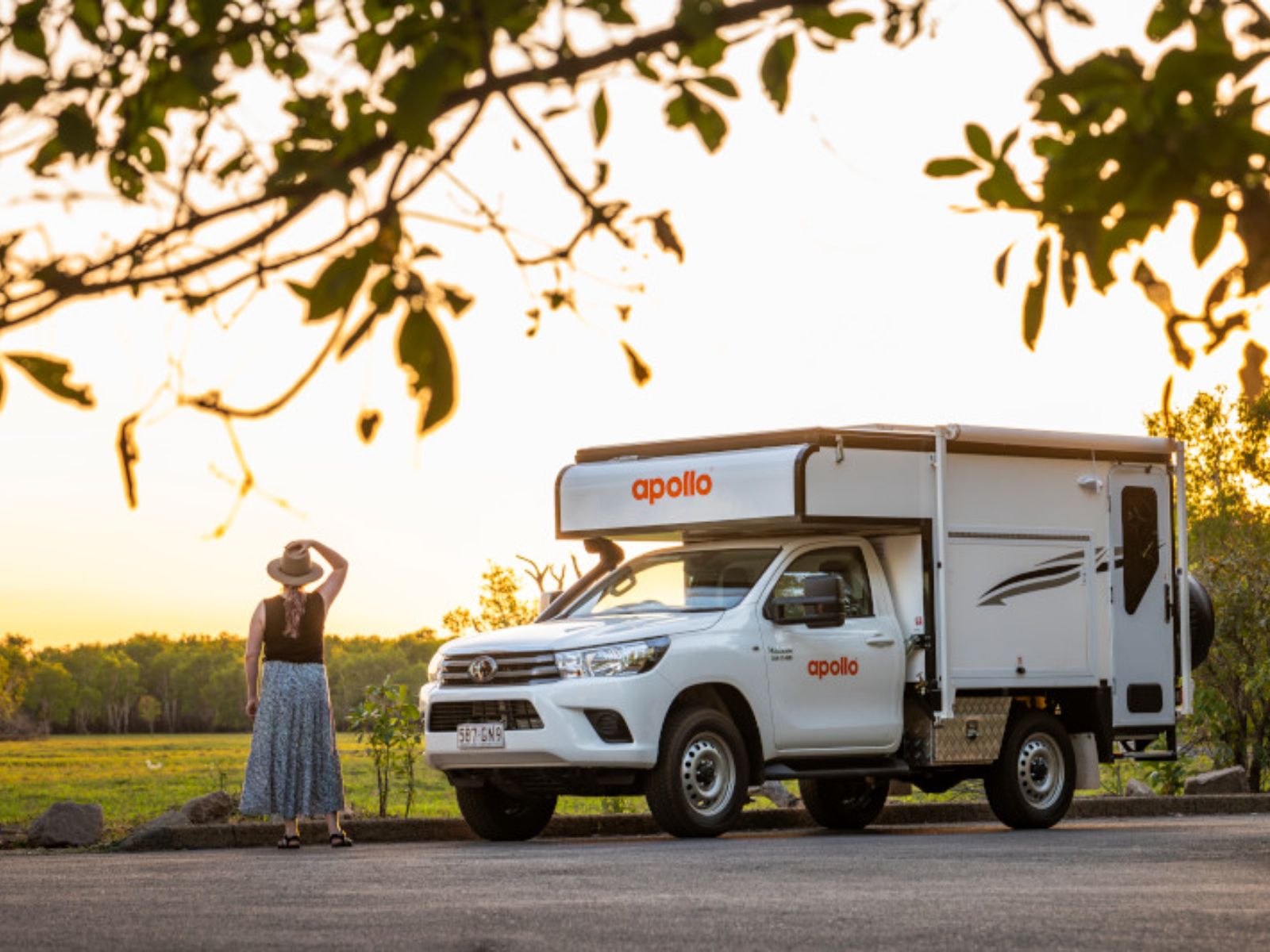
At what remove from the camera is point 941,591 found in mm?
16016

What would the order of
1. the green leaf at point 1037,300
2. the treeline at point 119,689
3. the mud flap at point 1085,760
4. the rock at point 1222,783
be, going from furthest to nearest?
the treeline at point 119,689, the rock at point 1222,783, the mud flap at point 1085,760, the green leaf at point 1037,300

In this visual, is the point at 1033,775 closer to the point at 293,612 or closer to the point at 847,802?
the point at 847,802

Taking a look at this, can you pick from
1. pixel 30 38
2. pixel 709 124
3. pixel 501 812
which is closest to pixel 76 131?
pixel 30 38

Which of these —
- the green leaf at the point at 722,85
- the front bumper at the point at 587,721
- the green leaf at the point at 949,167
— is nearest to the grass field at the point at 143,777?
the front bumper at the point at 587,721

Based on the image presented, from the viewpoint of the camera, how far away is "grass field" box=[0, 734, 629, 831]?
28.4 meters

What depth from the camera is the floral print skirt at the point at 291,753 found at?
1491 centimetres

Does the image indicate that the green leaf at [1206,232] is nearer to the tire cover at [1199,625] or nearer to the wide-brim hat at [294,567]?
the wide-brim hat at [294,567]

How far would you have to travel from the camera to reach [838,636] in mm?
15758

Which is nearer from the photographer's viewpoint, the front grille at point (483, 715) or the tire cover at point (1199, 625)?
the front grille at point (483, 715)

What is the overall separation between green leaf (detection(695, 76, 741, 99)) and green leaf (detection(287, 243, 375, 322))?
119 cm

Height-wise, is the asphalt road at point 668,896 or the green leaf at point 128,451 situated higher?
the green leaf at point 128,451

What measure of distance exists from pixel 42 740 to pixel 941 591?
82.6 metres

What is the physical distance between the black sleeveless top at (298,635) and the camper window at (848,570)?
3056 mm

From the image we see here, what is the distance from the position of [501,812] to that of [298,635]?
76.7 inches
